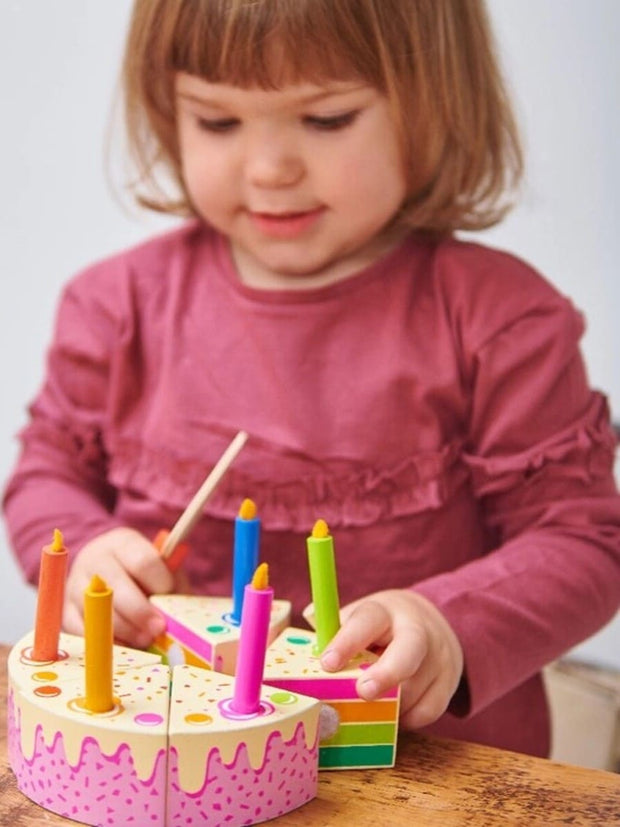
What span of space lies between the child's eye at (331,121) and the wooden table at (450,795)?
1.33 feet

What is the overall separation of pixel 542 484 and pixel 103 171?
2.49 ft

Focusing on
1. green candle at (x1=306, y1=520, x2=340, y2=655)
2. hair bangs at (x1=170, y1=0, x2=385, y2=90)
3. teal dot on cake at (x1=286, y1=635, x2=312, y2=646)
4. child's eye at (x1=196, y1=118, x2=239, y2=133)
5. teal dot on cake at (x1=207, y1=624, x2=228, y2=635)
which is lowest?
teal dot on cake at (x1=286, y1=635, x2=312, y2=646)

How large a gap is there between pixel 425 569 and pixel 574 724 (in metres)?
0.40

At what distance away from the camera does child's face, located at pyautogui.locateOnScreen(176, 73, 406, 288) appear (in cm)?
79

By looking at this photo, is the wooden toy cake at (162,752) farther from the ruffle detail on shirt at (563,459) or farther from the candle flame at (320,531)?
the ruffle detail on shirt at (563,459)

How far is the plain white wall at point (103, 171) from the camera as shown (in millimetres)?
1268

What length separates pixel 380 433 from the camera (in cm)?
88

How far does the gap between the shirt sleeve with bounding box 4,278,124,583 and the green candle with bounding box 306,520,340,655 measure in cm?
35

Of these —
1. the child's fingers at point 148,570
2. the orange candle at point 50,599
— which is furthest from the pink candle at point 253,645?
the child's fingers at point 148,570

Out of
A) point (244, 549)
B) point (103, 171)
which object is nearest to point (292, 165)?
point (244, 549)

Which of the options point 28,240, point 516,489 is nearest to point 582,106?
point 516,489

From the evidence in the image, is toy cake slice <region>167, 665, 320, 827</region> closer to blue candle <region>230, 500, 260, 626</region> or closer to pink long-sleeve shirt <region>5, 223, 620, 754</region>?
blue candle <region>230, 500, 260, 626</region>

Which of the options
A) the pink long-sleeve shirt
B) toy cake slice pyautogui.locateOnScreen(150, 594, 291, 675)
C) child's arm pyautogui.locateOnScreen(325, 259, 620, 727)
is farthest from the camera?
the pink long-sleeve shirt

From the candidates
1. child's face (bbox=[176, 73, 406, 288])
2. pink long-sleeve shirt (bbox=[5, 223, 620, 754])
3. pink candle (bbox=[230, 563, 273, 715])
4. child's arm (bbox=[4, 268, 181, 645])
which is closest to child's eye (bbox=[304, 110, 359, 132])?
child's face (bbox=[176, 73, 406, 288])
